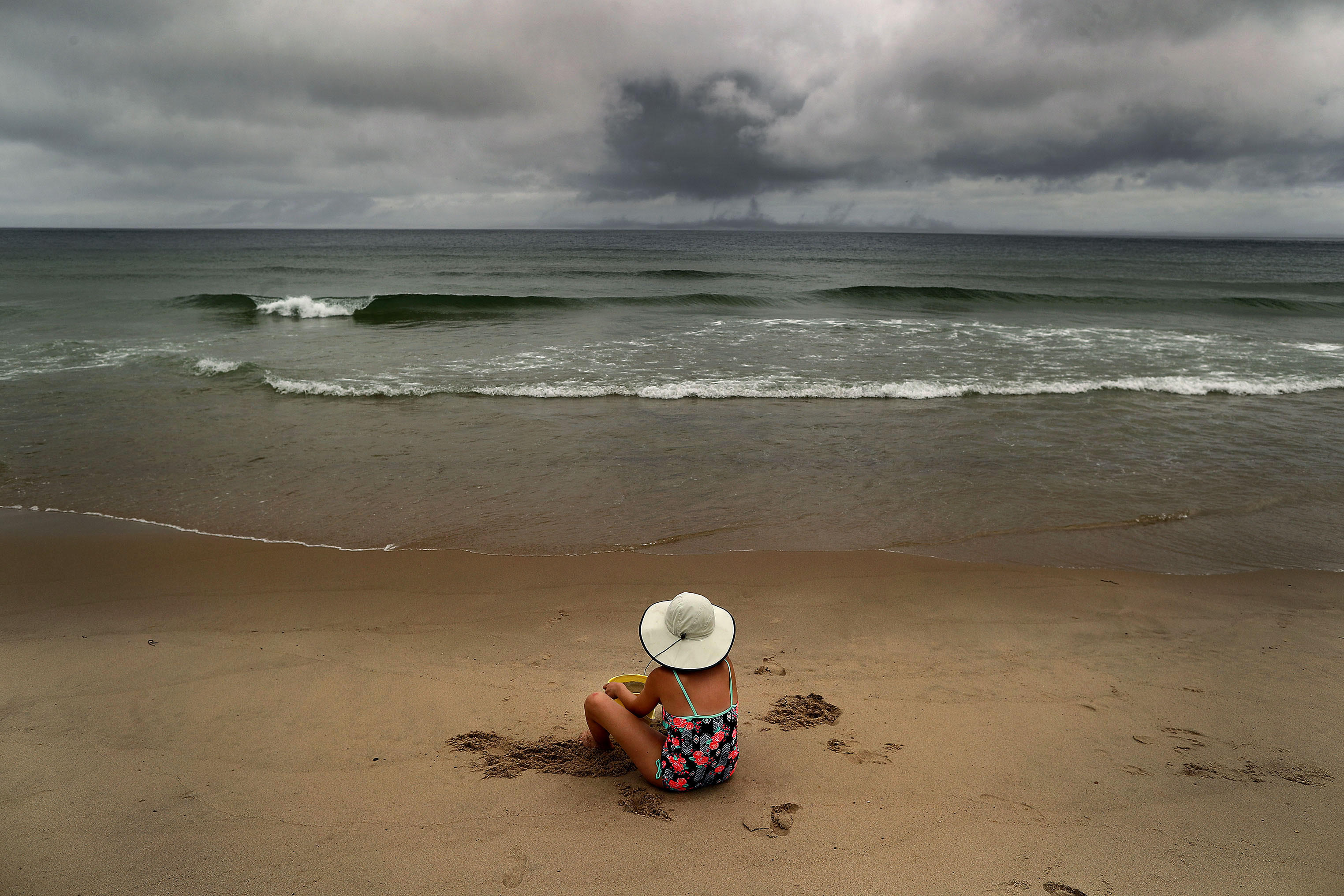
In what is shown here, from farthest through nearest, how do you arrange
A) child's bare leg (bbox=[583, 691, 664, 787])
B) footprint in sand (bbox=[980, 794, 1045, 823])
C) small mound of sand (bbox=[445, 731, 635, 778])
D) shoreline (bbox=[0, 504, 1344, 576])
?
shoreline (bbox=[0, 504, 1344, 576]), small mound of sand (bbox=[445, 731, 635, 778]), child's bare leg (bbox=[583, 691, 664, 787]), footprint in sand (bbox=[980, 794, 1045, 823])

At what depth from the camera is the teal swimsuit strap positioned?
3217 millimetres

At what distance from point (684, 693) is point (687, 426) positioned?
699 cm

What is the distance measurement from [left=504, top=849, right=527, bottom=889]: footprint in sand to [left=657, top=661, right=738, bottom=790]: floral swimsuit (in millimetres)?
688

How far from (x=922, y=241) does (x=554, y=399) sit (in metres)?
113

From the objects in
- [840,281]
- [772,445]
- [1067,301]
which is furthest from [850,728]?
[840,281]

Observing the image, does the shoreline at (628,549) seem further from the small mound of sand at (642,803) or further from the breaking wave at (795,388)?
the breaking wave at (795,388)

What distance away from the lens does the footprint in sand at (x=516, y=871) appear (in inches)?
110

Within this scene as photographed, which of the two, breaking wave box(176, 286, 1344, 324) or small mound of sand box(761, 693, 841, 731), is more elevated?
breaking wave box(176, 286, 1344, 324)

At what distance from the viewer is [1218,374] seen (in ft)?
45.6

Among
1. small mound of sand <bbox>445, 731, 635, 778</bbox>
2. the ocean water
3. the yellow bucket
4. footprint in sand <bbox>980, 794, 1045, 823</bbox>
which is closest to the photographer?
footprint in sand <bbox>980, 794, 1045, 823</bbox>

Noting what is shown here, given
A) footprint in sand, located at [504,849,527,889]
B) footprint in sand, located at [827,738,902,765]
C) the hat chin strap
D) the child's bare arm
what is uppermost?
the hat chin strap

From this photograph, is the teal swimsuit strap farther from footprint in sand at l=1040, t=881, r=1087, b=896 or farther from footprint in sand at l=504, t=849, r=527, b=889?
footprint in sand at l=1040, t=881, r=1087, b=896

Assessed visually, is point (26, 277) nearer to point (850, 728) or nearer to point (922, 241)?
point (850, 728)

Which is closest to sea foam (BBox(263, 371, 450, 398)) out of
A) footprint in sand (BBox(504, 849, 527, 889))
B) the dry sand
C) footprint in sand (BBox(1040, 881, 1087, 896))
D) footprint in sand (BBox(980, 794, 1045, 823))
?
the dry sand
